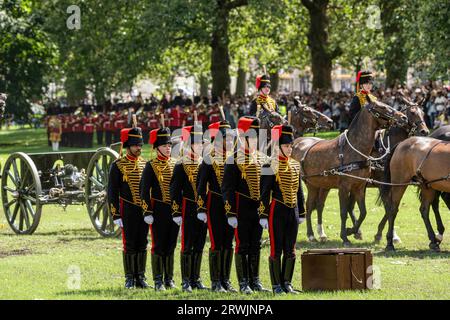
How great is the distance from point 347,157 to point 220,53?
26.4 meters

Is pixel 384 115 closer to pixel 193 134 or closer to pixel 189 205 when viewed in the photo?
pixel 193 134

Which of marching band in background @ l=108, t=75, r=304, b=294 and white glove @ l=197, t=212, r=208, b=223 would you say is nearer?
marching band in background @ l=108, t=75, r=304, b=294

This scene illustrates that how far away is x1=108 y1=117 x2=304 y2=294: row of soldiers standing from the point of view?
36.6ft

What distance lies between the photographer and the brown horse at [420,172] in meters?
15.2

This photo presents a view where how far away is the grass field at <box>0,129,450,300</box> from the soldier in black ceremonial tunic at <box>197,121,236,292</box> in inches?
12.1

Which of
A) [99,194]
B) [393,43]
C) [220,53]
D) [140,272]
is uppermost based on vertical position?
[393,43]

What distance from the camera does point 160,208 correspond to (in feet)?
39.1

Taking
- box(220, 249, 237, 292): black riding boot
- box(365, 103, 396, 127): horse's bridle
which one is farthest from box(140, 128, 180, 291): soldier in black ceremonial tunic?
box(365, 103, 396, 127): horse's bridle

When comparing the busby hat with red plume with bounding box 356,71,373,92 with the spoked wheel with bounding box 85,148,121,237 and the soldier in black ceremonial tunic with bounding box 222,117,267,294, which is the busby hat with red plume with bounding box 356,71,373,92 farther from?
the soldier in black ceremonial tunic with bounding box 222,117,267,294

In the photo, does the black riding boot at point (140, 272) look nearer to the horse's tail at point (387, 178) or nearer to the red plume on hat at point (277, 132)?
the red plume on hat at point (277, 132)

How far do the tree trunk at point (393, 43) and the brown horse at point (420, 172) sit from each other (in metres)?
21.3

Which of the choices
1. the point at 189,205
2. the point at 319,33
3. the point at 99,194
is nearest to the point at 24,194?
the point at 99,194
